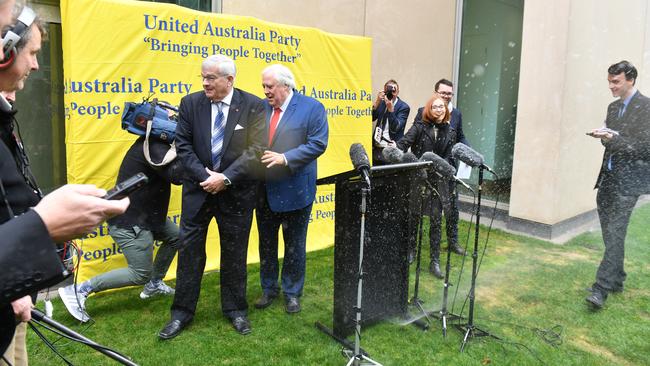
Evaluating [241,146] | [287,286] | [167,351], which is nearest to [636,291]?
[287,286]

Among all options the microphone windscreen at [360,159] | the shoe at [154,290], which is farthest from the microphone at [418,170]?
the shoe at [154,290]

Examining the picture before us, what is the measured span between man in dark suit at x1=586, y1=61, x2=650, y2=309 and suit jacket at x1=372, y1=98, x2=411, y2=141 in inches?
118

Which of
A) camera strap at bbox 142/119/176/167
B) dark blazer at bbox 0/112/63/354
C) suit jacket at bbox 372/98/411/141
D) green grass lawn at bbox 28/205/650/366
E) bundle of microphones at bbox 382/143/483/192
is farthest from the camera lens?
suit jacket at bbox 372/98/411/141

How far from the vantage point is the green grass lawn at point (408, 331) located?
3693 millimetres

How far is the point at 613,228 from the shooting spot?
15.7ft

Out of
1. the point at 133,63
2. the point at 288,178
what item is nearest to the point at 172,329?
the point at 288,178

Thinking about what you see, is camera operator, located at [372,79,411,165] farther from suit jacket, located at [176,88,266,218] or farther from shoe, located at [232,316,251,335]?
shoe, located at [232,316,251,335]

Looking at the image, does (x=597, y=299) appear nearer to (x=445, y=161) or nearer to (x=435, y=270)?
(x=435, y=270)

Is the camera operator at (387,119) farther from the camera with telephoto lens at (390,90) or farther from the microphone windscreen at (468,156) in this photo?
the microphone windscreen at (468,156)

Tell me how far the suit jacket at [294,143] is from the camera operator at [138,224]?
2.74 feet

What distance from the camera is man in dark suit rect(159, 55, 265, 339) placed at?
3.93m

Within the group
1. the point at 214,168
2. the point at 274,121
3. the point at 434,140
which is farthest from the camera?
the point at 434,140

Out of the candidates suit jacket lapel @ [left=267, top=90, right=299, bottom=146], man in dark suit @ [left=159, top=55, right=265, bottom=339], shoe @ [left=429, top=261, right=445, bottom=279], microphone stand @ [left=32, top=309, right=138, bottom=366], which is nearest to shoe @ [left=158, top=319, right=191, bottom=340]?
man in dark suit @ [left=159, top=55, right=265, bottom=339]

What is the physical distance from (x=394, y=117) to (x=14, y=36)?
6240 millimetres
